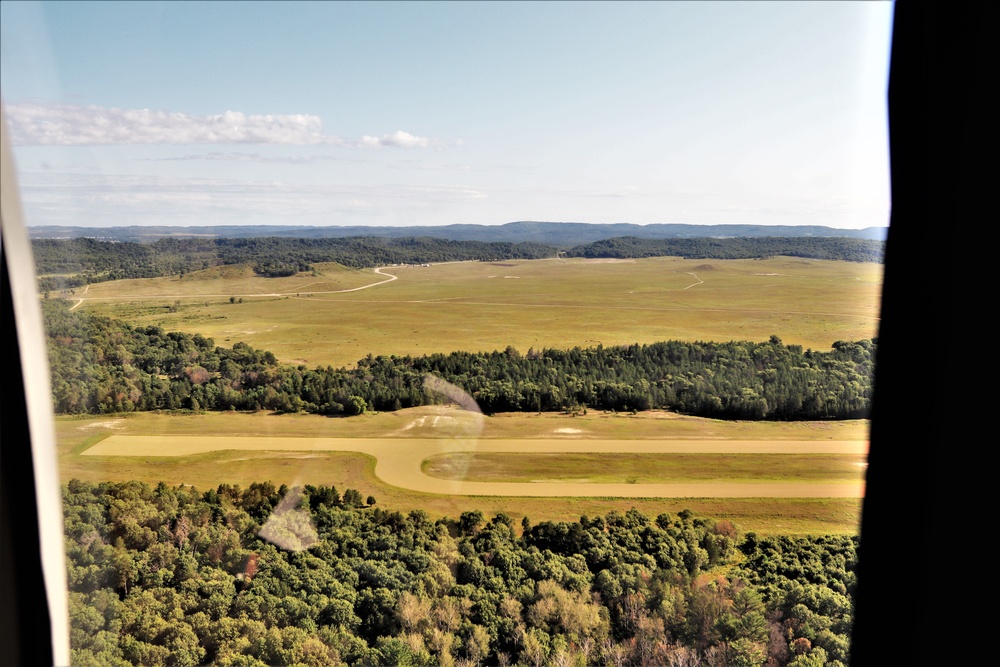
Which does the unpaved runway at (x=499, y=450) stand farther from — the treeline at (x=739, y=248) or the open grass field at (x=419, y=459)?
the treeline at (x=739, y=248)

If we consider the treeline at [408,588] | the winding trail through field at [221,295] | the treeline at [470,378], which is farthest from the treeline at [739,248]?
the winding trail through field at [221,295]

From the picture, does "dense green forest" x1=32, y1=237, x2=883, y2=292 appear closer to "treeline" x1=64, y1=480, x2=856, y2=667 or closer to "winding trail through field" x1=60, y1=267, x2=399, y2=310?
"winding trail through field" x1=60, y1=267, x2=399, y2=310

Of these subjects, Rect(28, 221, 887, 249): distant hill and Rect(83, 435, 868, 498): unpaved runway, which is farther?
Rect(83, 435, 868, 498): unpaved runway

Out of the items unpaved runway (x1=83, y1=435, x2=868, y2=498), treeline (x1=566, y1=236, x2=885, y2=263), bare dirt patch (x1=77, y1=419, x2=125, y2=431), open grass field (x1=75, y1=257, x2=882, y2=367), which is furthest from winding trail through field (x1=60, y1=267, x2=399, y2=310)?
treeline (x1=566, y1=236, x2=885, y2=263)

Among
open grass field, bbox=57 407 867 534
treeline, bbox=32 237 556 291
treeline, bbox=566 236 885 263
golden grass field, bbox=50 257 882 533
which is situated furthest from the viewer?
open grass field, bbox=57 407 867 534

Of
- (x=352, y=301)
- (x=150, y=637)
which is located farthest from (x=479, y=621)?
(x=352, y=301)

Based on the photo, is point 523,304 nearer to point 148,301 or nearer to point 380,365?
point 380,365

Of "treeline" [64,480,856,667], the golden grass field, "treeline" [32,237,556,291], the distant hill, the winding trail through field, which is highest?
the distant hill

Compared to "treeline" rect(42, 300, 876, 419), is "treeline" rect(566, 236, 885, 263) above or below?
above
